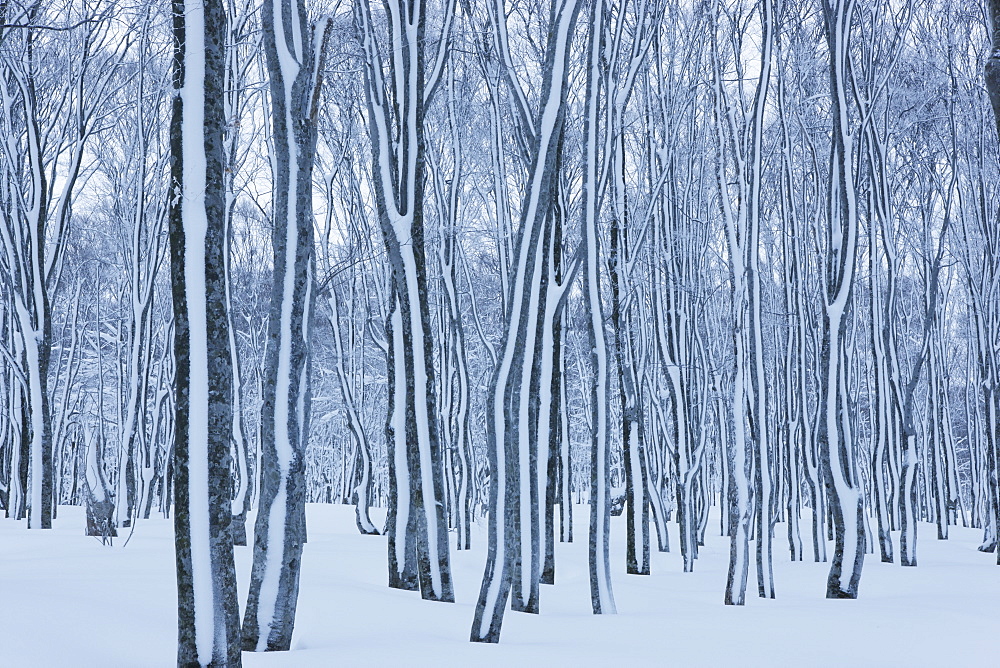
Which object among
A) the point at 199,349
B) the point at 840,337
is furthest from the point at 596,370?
the point at 199,349

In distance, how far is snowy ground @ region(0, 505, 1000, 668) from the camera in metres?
4.29

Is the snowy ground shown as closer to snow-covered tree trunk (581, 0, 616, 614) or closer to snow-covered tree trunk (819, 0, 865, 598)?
snow-covered tree trunk (581, 0, 616, 614)

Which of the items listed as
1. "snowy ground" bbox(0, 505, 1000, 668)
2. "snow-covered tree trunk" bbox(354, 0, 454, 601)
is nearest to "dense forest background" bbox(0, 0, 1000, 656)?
"snow-covered tree trunk" bbox(354, 0, 454, 601)

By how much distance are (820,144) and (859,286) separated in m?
4.71

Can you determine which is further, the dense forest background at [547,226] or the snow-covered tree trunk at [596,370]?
the snow-covered tree trunk at [596,370]

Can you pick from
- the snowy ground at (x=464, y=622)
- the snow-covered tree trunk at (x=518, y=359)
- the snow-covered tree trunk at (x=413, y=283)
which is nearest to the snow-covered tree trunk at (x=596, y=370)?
the snowy ground at (x=464, y=622)

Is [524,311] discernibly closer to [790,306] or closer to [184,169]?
[184,169]

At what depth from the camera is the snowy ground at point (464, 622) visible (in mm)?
4285

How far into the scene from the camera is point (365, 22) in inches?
302

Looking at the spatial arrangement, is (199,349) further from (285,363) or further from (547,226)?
(547,226)

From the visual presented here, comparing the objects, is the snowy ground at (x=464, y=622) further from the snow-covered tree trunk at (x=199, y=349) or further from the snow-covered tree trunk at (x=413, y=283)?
the snow-covered tree trunk at (x=199, y=349)

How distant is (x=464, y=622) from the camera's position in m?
5.96

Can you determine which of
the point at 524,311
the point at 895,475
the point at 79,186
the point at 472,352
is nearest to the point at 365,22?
the point at 524,311

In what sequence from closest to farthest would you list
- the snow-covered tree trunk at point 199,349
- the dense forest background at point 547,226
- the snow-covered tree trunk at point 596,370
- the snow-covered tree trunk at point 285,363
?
the snow-covered tree trunk at point 199,349
the snow-covered tree trunk at point 285,363
the dense forest background at point 547,226
the snow-covered tree trunk at point 596,370
